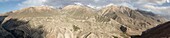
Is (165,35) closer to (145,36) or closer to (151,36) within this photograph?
(151,36)

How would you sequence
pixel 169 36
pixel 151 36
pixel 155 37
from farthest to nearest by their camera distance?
pixel 151 36 → pixel 155 37 → pixel 169 36

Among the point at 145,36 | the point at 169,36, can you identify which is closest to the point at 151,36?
the point at 145,36

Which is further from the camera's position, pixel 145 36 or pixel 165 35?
pixel 145 36

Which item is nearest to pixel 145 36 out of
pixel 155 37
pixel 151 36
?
pixel 151 36

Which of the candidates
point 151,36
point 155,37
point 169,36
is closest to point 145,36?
point 151,36

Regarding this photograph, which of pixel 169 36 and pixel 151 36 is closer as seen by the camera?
pixel 169 36

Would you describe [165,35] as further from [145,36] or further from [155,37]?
[145,36]

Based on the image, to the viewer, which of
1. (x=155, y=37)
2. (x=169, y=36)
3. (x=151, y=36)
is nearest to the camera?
(x=169, y=36)

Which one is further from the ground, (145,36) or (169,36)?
(169,36)

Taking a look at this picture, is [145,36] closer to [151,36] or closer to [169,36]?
[151,36]
